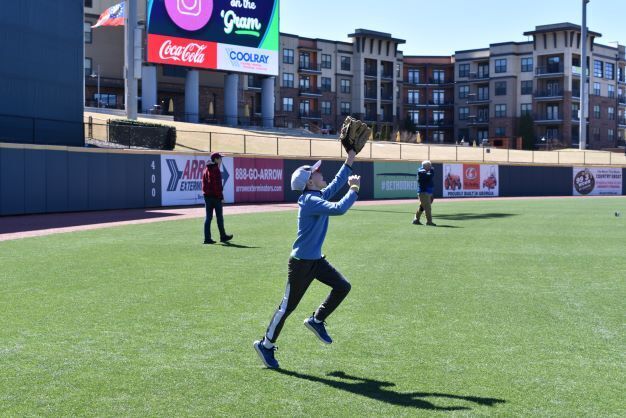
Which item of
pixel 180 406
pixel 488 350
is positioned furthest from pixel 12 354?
pixel 488 350

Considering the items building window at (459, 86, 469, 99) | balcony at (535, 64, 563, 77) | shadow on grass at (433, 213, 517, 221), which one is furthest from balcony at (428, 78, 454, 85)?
shadow on grass at (433, 213, 517, 221)

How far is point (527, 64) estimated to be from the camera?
95688mm

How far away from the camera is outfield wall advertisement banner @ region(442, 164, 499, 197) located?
47062 millimetres

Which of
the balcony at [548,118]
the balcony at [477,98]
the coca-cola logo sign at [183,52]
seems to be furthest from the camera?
the balcony at [477,98]

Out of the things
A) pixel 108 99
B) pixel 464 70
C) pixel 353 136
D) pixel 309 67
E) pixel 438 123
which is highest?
pixel 464 70

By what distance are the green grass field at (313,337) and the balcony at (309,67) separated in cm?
7419

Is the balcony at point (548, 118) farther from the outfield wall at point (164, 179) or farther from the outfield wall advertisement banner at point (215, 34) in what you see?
the outfield wall at point (164, 179)

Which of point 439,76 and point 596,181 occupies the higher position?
point 439,76

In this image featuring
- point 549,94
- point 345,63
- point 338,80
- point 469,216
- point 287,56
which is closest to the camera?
point 469,216

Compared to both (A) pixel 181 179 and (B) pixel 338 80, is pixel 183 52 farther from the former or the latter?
(B) pixel 338 80

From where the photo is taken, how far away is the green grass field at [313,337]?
592 cm

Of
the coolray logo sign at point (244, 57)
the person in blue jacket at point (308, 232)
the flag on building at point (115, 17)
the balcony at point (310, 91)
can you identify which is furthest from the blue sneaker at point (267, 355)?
the balcony at point (310, 91)

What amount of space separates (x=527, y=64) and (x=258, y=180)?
67.8 metres

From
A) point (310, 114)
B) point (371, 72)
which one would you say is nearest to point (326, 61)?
point (371, 72)
